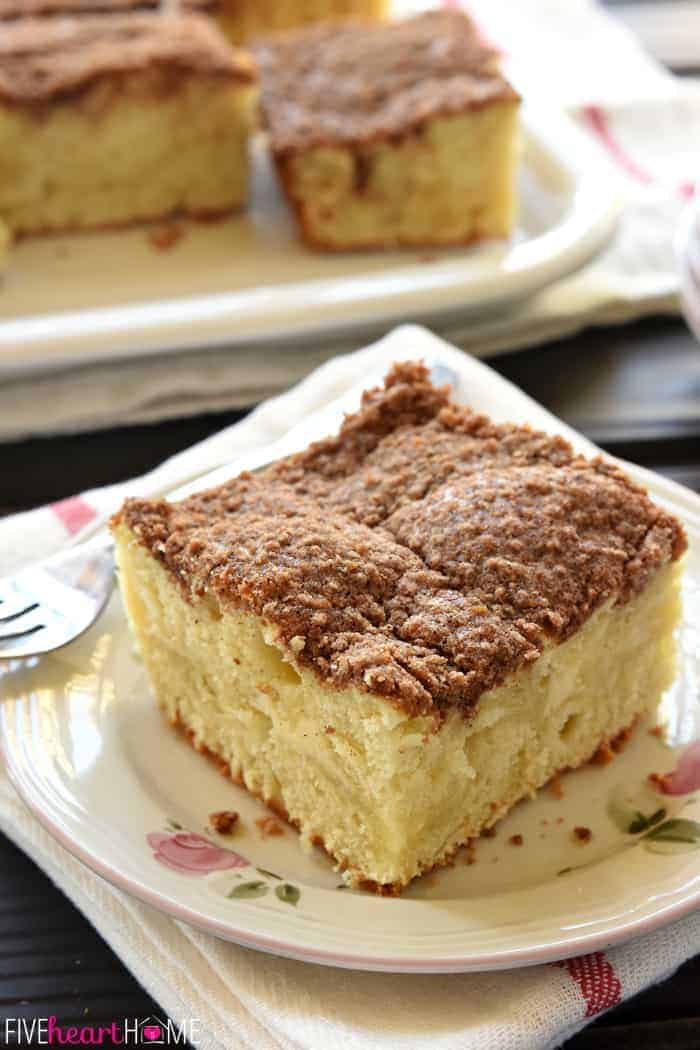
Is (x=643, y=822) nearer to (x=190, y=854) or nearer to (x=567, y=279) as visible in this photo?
(x=190, y=854)

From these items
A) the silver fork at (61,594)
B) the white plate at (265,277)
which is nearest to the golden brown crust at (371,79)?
the white plate at (265,277)

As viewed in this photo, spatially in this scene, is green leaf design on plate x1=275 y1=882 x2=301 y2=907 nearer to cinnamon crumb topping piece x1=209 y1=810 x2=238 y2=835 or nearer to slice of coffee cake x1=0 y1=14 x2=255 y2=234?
cinnamon crumb topping piece x1=209 y1=810 x2=238 y2=835

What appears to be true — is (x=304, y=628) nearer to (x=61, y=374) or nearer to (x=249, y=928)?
(x=249, y=928)

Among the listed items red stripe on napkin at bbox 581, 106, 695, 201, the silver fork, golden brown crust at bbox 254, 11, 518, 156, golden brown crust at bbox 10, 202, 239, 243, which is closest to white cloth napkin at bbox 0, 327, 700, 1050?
the silver fork

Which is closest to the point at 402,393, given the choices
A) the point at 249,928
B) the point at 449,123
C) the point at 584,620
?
the point at 584,620

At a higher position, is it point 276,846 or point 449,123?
point 449,123
